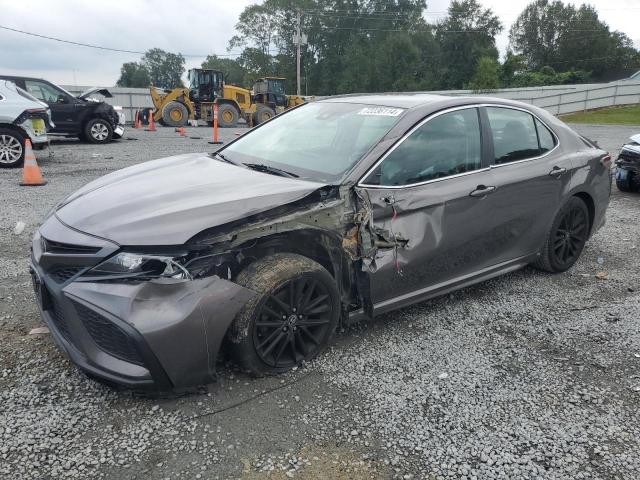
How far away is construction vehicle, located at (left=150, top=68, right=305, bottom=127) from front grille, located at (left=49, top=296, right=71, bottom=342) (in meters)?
20.2

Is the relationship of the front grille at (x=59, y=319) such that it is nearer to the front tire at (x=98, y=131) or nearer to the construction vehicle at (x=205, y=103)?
the front tire at (x=98, y=131)

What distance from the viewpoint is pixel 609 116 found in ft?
88.2

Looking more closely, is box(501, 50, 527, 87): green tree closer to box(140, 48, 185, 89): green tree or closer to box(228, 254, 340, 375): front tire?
box(228, 254, 340, 375): front tire

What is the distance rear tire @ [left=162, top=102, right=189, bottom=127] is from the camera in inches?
864

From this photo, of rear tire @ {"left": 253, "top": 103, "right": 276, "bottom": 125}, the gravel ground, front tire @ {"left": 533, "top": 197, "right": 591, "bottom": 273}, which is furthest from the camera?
rear tire @ {"left": 253, "top": 103, "right": 276, "bottom": 125}

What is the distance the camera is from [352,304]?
3.17 metres

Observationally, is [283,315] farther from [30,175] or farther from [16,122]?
[16,122]

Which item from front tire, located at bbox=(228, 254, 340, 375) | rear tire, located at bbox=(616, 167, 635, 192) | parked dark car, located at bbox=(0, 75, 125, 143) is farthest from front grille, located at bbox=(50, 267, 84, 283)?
parked dark car, located at bbox=(0, 75, 125, 143)

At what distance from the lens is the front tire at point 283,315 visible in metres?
2.66

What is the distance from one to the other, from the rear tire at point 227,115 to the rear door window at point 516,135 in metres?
20.2

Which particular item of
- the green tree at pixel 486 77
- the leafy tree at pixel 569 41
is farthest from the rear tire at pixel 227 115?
the leafy tree at pixel 569 41

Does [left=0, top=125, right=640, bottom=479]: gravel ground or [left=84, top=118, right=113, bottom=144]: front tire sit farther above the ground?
[left=84, top=118, right=113, bottom=144]: front tire

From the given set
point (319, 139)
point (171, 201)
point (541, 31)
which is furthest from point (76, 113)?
point (541, 31)

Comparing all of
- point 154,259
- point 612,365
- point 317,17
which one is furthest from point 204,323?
point 317,17
